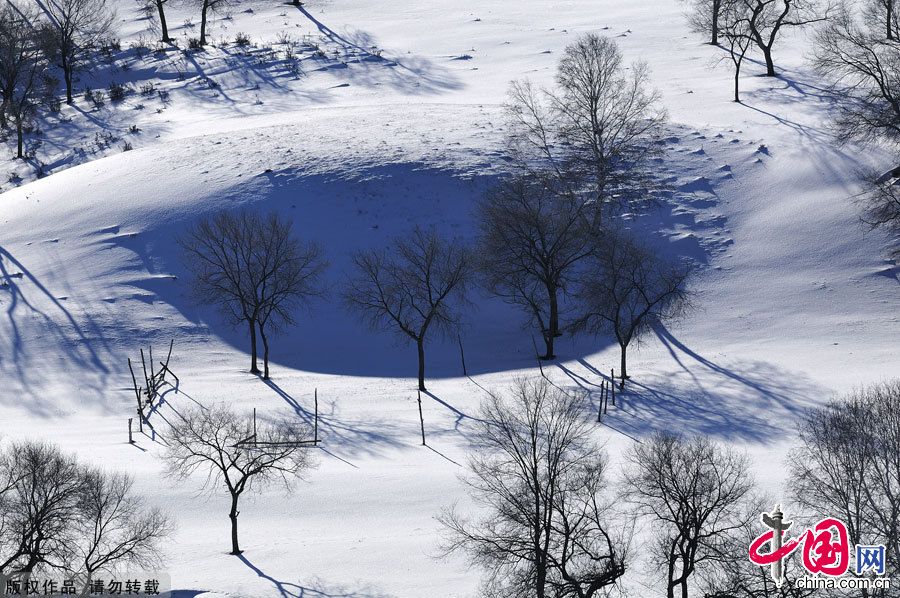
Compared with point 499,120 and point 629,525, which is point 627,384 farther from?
point 499,120

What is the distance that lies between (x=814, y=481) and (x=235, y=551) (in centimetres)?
1673

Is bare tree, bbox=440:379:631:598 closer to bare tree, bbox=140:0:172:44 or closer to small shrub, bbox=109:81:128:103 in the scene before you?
small shrub, bbox=109:81:128:103

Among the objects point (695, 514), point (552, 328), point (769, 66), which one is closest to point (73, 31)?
point (769, 66)

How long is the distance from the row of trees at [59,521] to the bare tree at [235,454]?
2.57 metres

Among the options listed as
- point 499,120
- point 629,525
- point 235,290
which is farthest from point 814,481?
point 499,120

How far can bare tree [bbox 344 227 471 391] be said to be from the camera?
46.5m

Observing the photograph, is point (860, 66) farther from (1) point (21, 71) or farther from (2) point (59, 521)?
(1) point (21, 71)

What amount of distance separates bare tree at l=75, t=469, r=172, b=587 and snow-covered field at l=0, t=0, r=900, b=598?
1.18 meters

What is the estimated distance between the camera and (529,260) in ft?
160

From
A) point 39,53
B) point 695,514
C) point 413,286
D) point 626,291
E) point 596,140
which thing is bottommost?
point 413,286

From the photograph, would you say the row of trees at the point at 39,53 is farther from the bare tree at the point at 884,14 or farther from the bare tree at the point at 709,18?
the bare tree at the point at 884,14

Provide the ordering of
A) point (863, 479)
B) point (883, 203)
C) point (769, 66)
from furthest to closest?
1. point (769, 66)
2. point (883, 203)
3. point (863, 479)

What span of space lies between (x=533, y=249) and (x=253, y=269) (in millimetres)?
13456

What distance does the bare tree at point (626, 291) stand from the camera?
44.5 meters
